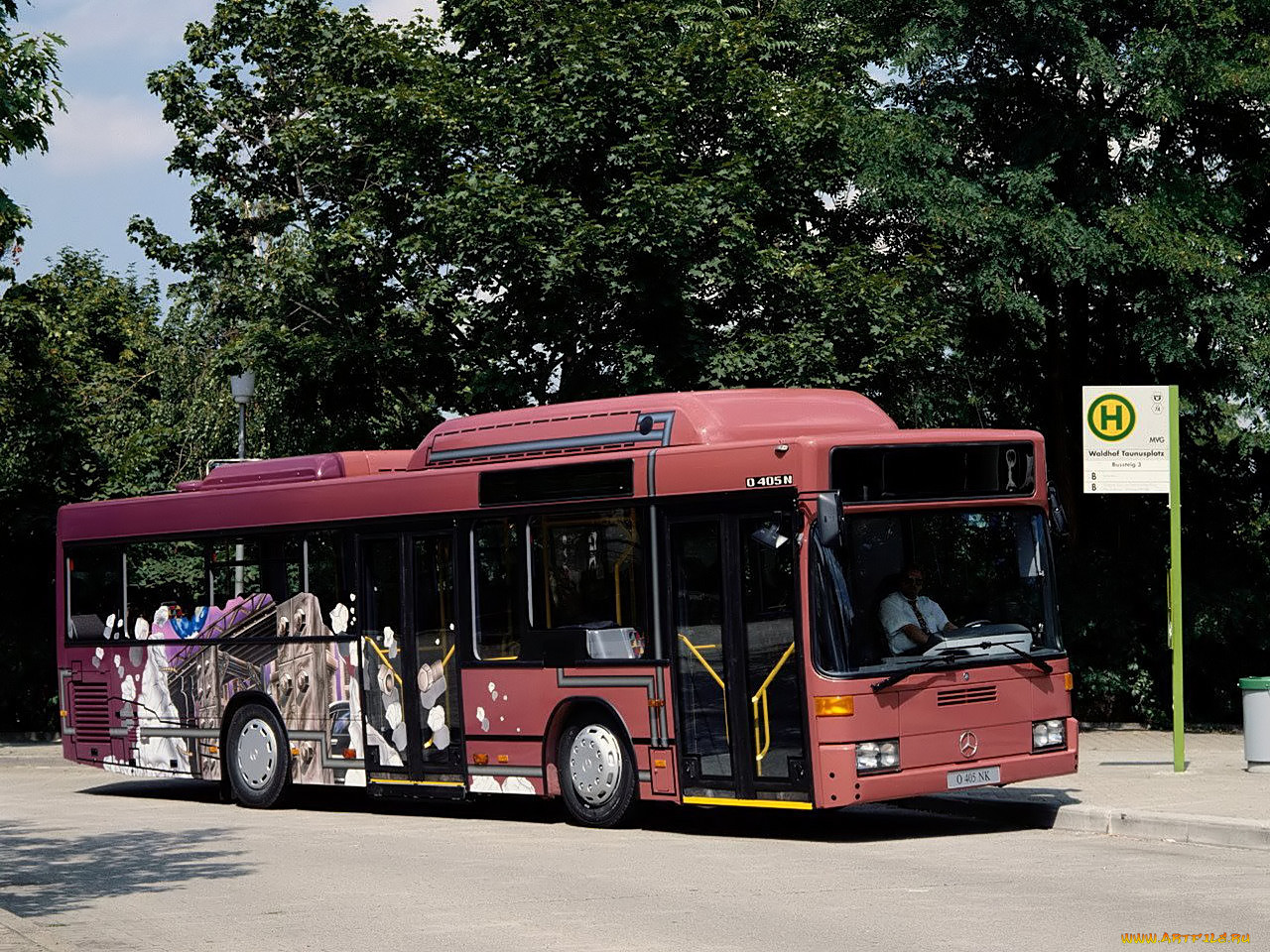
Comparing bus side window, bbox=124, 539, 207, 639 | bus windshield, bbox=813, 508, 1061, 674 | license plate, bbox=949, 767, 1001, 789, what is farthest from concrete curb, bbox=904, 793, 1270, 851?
bus side window, bbox=124, 539, 207, 639

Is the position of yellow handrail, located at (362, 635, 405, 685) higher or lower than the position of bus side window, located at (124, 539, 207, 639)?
lower

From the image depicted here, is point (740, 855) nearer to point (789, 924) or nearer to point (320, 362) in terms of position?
point (789, 924)

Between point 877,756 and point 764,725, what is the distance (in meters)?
0.87

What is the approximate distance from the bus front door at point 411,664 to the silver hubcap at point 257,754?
162 centimetres

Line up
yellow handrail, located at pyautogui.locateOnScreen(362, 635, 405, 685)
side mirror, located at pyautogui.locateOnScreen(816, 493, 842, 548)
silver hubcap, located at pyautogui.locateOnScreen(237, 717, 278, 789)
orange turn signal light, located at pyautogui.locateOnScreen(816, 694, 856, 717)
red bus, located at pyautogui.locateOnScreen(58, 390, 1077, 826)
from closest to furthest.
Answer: side mirror, located at pyautogui.locateOnScreen(816, 493, 842, 548) → orange turn signal light, located at pyautogui.locateOnScreen(816, 694, 856, 717) → red bus, located at pyautogui.locateOnScreen(58, 390, 1077, 826) → yellow handrail, located at pyautogui.locateOnScreen(362, 635, 405, 685) → silver hubcap, located at pyautogui.locateOnScreen(237, 717, 278, 789)

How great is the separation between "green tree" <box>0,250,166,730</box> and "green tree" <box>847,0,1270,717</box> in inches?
516

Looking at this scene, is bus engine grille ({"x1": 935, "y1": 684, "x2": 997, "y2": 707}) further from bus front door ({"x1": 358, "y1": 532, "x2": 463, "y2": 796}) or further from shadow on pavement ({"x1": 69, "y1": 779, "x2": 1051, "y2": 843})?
bus front door ({"x1": 358, "y1": 532, "x2": 463, "y2": 796})

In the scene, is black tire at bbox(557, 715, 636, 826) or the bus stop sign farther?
the bus stop sign

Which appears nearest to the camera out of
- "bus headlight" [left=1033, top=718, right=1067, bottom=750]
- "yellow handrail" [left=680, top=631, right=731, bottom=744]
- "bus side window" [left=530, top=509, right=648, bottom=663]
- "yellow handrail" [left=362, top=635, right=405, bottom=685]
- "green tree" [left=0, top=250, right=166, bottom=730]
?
"yellow handrail" [left=680, top=631, right=731, bottom=744]

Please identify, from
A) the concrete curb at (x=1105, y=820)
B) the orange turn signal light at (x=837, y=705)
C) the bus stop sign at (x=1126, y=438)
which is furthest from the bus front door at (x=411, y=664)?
the bus stop sign at (x=1126, y=438)

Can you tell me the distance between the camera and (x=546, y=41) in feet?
79.9

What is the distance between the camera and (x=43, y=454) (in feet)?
100

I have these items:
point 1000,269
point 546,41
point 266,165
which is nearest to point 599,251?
point 546,41

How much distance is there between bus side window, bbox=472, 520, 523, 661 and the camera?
16.0 meters
